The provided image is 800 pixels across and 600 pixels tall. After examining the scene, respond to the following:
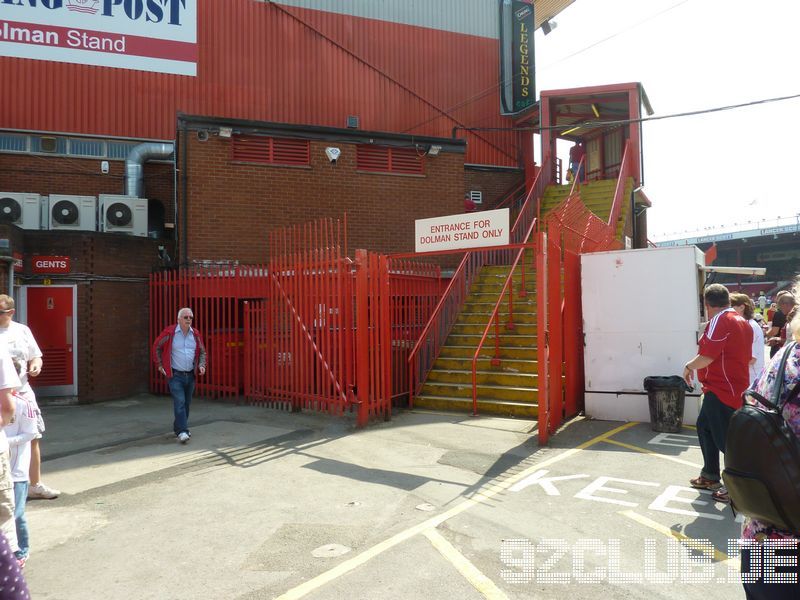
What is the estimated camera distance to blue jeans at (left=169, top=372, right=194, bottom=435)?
24.8ft

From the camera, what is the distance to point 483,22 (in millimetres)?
18766

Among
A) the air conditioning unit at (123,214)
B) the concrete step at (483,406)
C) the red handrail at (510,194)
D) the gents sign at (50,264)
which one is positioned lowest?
the concrete step at (483,406)

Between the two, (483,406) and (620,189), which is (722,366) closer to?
(483,406)

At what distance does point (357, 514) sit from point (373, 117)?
565 inches

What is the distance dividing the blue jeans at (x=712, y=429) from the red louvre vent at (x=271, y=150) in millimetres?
11226

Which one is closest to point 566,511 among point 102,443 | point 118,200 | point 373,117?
point 102,443

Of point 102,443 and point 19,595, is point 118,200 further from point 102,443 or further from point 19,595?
point 19,595

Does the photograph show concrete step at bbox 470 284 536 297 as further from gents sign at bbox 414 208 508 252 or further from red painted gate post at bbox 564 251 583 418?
gents sign at bbox 414 208 508 252

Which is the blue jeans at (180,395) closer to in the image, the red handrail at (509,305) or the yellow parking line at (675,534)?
the red handrail at (509,305)

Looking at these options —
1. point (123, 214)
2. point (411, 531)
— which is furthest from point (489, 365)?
point (123, 214)

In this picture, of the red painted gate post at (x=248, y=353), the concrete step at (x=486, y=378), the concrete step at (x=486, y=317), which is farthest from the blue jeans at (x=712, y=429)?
the red painted gate post at (x=248, y=353)

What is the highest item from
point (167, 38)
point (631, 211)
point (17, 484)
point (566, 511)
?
point (167, 38)

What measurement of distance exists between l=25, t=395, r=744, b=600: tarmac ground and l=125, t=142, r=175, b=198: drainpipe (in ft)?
28.4

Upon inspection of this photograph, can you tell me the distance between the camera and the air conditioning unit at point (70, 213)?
13078 mm
